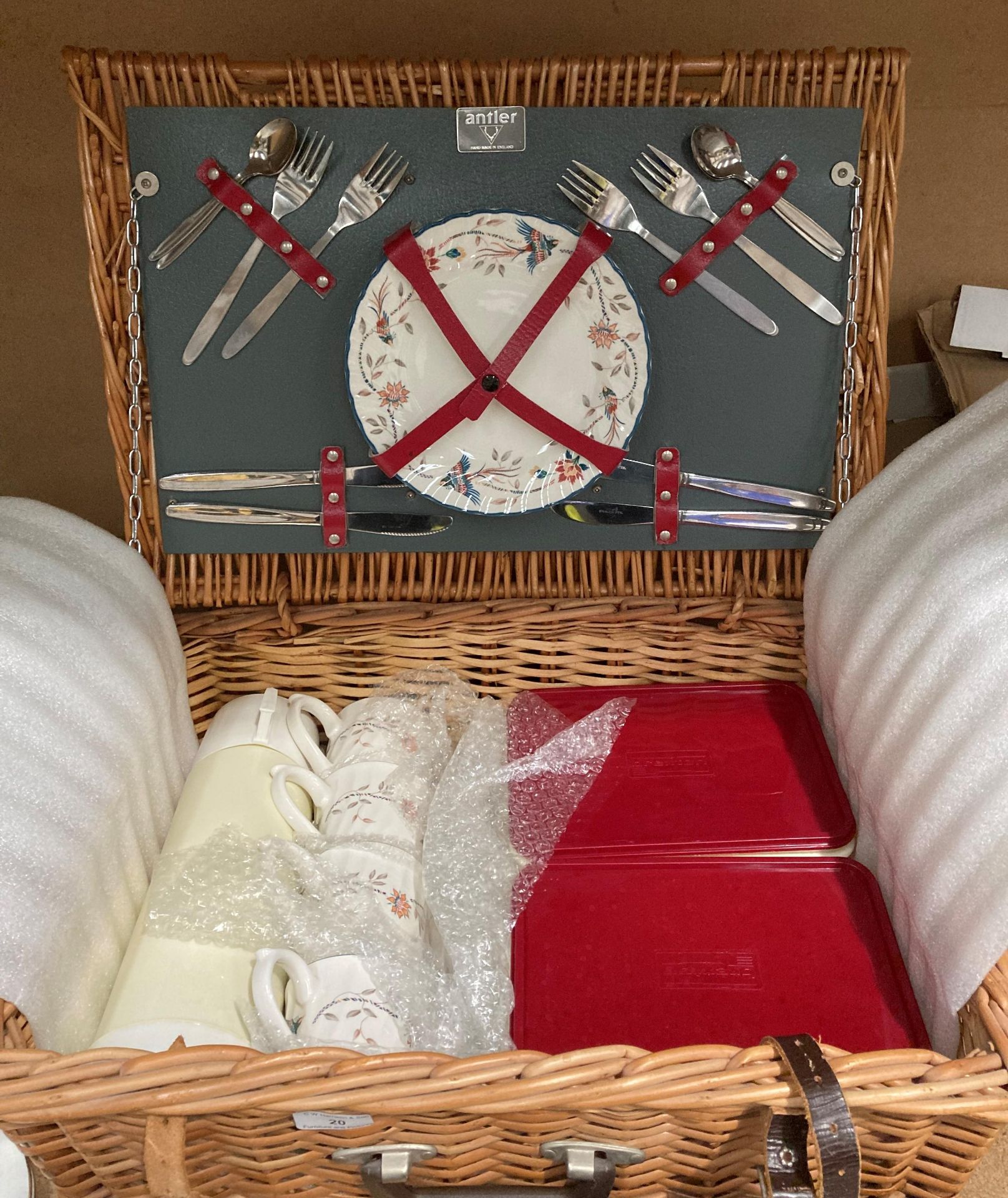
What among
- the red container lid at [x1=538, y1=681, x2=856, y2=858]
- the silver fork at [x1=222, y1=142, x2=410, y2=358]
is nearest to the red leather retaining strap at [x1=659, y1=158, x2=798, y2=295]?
the silver fork at [x1=222, y1=142, x2=410, y2=358]

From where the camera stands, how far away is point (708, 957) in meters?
0.81

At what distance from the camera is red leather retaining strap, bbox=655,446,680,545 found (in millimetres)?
1060

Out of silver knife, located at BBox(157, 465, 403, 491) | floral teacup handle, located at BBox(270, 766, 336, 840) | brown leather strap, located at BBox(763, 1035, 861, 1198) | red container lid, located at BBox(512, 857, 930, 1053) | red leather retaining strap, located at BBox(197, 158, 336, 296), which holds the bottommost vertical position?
red container lid, located at BBox(512, 857, 930, 1053)

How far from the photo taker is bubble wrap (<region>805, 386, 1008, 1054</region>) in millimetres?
701

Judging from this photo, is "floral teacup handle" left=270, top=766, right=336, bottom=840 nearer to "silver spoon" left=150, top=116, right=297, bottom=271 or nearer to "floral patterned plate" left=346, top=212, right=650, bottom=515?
"floral patterned plate" left=346, top=212, right=650, bottom=515

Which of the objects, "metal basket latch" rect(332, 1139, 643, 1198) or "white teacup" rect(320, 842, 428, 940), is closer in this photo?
"metal basket latch" rect(332, 1139, 643, 1198)

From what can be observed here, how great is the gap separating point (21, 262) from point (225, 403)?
509 mm

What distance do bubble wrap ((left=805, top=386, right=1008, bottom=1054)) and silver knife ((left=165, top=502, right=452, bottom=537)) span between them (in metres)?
0.40

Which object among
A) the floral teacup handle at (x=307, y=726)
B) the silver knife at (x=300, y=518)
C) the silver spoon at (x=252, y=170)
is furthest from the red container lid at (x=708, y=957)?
the silver spoon at (x=252, y=170)

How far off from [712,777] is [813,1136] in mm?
451

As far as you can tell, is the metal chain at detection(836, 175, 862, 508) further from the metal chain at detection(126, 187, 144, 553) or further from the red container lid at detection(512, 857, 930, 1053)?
the metal chain at detection(126, 187, 144, 553)

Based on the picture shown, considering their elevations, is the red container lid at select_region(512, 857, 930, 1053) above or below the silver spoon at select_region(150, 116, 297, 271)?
below

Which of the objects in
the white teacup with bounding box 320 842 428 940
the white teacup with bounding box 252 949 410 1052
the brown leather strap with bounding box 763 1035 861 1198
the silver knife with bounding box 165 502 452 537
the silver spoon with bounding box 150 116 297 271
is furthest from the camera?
the silver knife with bounding box 165 502 452 537

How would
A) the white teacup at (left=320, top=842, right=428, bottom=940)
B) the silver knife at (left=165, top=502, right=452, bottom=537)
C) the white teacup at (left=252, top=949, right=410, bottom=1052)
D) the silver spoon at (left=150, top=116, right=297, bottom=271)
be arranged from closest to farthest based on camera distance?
the white teacup at (left=252, top=949, right=410, bottom=1052), the white teacup at (left=320, top=842, right=428, bottom=940), the silver spoon at (left=150, top=116, right=297, bottom=271), the silver knife at (left=165, top=502, right=452, bottom=537)
